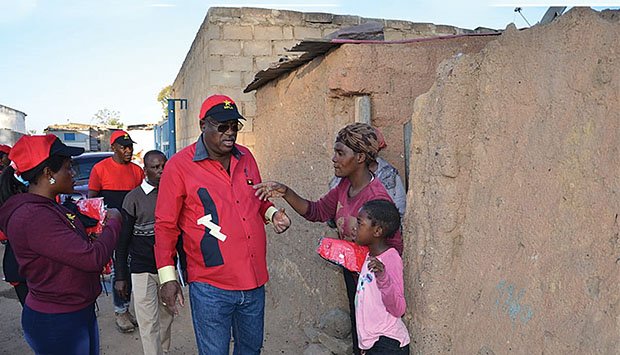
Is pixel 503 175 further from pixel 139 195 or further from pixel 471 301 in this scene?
pixel 139 195

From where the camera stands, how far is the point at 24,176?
235cm

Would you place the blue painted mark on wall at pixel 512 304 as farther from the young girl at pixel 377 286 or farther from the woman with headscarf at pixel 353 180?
the woman with headscarf at pixel 353 180

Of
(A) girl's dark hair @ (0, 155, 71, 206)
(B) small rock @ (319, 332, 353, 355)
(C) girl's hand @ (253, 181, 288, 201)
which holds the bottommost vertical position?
(B) small rock @ (319, 332, 353, 355)

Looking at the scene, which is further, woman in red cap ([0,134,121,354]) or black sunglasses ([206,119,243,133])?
black sunglasses ([206,119,243,133])

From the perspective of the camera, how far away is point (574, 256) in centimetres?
168

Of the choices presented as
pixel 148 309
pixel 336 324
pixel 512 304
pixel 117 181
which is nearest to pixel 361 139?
pixel 512 304

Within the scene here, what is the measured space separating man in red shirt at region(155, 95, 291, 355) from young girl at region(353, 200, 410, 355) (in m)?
0.58

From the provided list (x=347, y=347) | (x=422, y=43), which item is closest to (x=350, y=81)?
(x=422, y=43)

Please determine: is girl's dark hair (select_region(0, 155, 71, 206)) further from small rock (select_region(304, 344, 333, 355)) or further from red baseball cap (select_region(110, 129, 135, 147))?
small rock (select_region(304, 344, 333, 355))

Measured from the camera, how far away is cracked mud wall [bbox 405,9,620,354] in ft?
5.27

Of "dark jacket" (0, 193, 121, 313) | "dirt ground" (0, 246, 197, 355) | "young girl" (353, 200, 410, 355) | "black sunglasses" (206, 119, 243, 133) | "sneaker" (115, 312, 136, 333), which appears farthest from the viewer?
"sneaker" (115, 312, 136, 333)

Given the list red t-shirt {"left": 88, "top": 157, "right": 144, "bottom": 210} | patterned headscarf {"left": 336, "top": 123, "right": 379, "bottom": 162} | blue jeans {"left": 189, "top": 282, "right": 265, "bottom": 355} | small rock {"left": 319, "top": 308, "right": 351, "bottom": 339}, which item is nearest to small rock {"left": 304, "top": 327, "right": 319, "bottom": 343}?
small rock {"left": 319, "top": 308, "right": 351, "bottom": 339}

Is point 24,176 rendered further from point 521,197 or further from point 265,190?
point 521,197

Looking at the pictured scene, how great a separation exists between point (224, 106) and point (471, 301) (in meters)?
1.50
